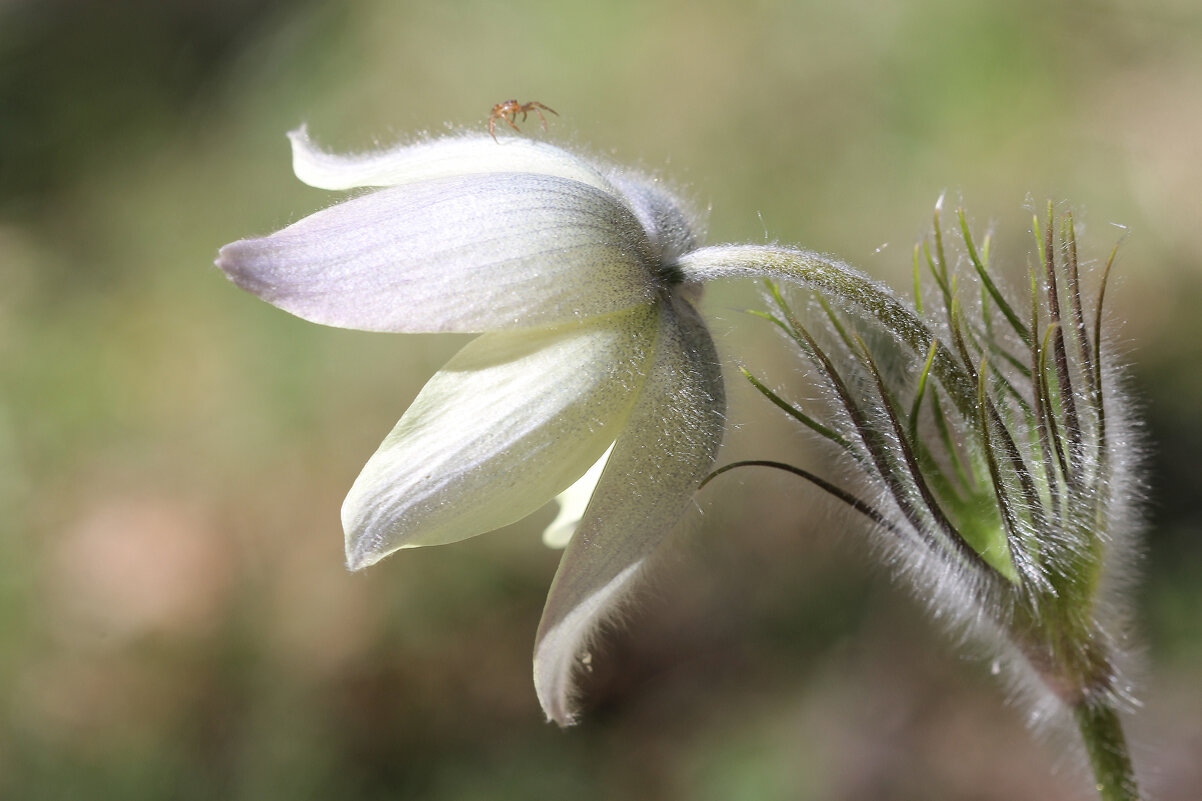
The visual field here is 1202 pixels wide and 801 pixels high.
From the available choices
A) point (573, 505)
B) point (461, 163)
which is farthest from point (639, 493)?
point (461, 163)

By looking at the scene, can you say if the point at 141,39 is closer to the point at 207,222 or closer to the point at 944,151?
the point at 207,222

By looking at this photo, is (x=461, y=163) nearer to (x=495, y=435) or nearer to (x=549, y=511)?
(x=495, y=435)

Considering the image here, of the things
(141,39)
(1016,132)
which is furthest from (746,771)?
(141,39)

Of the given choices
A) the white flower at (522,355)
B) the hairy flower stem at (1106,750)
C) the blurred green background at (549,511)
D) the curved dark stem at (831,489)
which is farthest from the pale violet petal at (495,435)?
the blurred green background at (549,511)

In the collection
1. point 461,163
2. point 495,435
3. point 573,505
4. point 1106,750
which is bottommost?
point 1106,750

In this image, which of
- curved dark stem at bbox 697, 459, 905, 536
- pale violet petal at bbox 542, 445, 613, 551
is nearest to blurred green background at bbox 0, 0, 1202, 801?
pale violet petal at bbox 542, 445, 613, 551

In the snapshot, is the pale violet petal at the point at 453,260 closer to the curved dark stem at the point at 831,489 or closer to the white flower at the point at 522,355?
the white flower at the point at 522,355

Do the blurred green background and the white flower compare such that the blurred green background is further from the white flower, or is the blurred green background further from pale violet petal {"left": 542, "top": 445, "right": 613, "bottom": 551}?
the white flower
